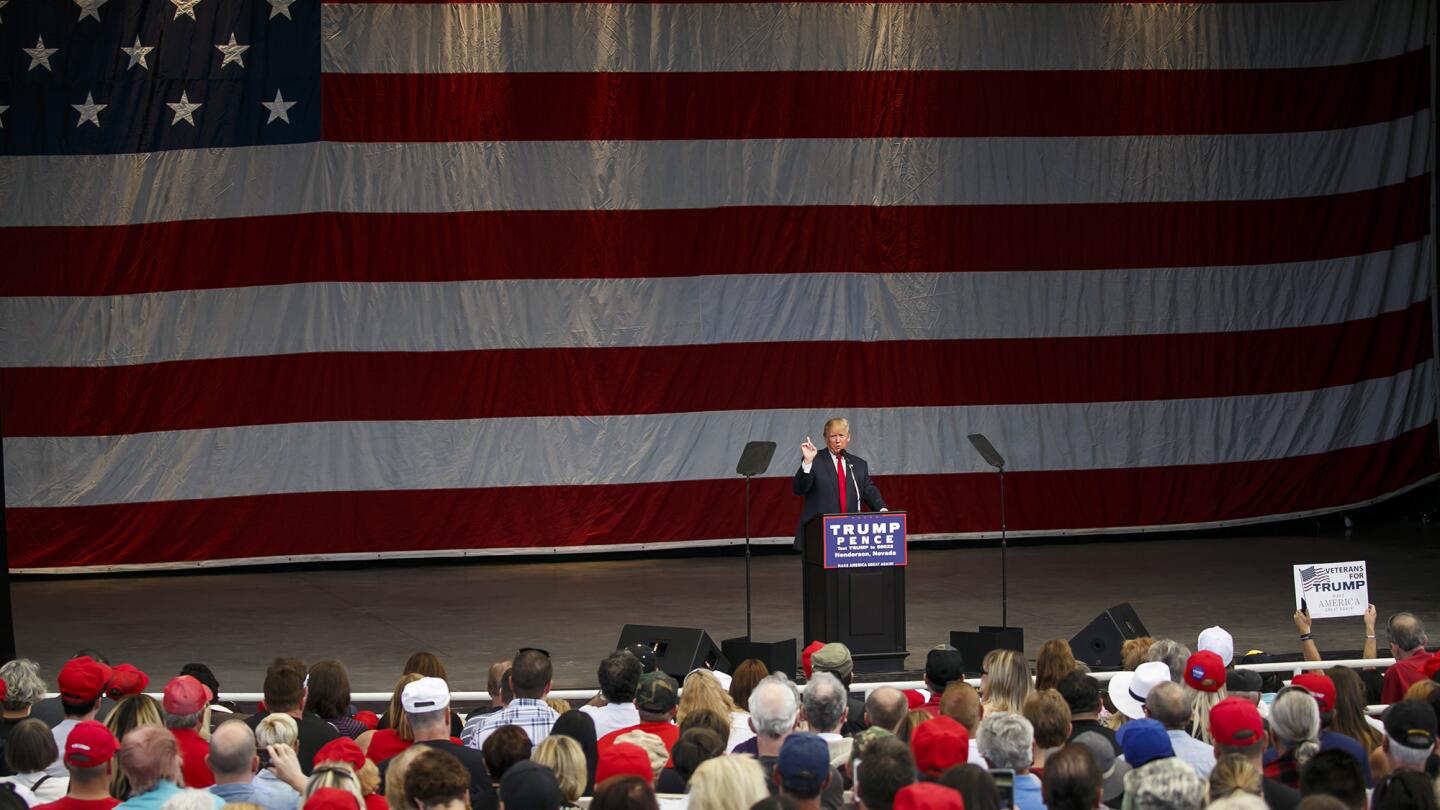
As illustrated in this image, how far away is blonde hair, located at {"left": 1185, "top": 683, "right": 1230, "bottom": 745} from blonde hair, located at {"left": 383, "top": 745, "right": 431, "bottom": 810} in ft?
8.62

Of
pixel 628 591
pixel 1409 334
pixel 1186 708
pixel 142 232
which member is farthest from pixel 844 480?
pixel 1409 334

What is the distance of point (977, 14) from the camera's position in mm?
14938

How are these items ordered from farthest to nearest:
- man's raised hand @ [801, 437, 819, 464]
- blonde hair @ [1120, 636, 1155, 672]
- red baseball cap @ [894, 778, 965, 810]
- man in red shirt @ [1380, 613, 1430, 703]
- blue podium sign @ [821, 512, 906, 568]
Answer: man's raised hand @ [801, 437, 819, 464] → blue podium sign @ [821, 512, 906, 568] → blonde hair @ [1120, 636, 1155, 672] → man in red shirt @ [1380, 613, 1430, 703] → red baseball cap @ [894, 778, 965, 810]

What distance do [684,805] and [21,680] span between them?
287 cm

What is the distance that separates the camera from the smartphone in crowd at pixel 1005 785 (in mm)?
4602

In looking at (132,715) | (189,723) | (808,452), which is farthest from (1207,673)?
(808,452)

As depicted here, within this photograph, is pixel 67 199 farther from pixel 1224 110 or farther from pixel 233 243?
pixel 1224 110

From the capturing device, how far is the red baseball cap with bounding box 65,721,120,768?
4629 mm

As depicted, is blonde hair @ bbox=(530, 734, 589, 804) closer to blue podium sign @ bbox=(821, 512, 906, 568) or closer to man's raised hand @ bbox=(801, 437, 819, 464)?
blue podium sign @ bbox=(821, 512, 906, 568)

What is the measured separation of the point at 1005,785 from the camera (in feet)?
15.2

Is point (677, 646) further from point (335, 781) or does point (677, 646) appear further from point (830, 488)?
point (335, 781)

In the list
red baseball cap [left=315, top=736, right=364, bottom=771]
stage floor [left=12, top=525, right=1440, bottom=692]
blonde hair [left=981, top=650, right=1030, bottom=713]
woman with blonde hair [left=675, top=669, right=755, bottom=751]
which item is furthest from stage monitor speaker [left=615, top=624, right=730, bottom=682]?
red baseball cap [left=315, top=736, right=364, bottom=771]

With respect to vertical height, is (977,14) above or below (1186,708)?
above

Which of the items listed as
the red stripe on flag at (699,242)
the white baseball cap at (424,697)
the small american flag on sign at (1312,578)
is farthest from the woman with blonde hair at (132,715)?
the red stripe on flag at (699,242)
